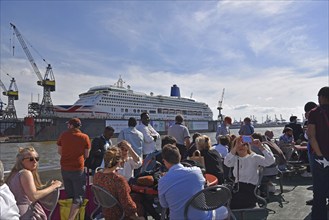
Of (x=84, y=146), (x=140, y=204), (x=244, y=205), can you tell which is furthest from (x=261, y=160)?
(x=84, y=146)

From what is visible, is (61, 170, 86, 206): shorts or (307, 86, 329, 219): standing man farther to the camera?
(61, 170, 86, 206): shorts

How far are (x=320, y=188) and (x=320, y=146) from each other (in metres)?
A: 0.44

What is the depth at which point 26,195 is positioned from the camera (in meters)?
2.50

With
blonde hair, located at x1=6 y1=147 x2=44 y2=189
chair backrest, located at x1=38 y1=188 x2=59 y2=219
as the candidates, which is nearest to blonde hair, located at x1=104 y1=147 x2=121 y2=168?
chair backrest, located at x1=38 y1=188 x2=59 y2=219

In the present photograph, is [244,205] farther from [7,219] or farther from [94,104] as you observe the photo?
[94,104]

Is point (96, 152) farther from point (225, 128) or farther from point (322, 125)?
point (225, 128)

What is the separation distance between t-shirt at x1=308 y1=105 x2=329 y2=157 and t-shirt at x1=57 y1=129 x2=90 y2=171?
279 centimetres

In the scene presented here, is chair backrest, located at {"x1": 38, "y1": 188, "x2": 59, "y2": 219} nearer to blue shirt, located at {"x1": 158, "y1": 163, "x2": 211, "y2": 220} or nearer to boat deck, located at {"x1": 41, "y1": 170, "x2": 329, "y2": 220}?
blue shirt, located at {"x1": 158, "y1": 163, "x2": 211, "y2": 220}

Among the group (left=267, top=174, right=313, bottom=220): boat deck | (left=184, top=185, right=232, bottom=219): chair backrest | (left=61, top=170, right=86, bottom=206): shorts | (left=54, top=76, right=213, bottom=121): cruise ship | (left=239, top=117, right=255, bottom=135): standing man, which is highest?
(left=54, top=76, right=213, bottom=121): cruise ship

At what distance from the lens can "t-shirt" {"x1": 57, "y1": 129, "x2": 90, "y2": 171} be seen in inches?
157

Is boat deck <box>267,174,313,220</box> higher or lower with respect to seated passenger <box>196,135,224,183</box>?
lower

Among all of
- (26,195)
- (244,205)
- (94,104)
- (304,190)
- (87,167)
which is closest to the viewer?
(26,195)

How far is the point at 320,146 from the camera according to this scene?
2.84m

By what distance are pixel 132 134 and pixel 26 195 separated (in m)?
2.75
